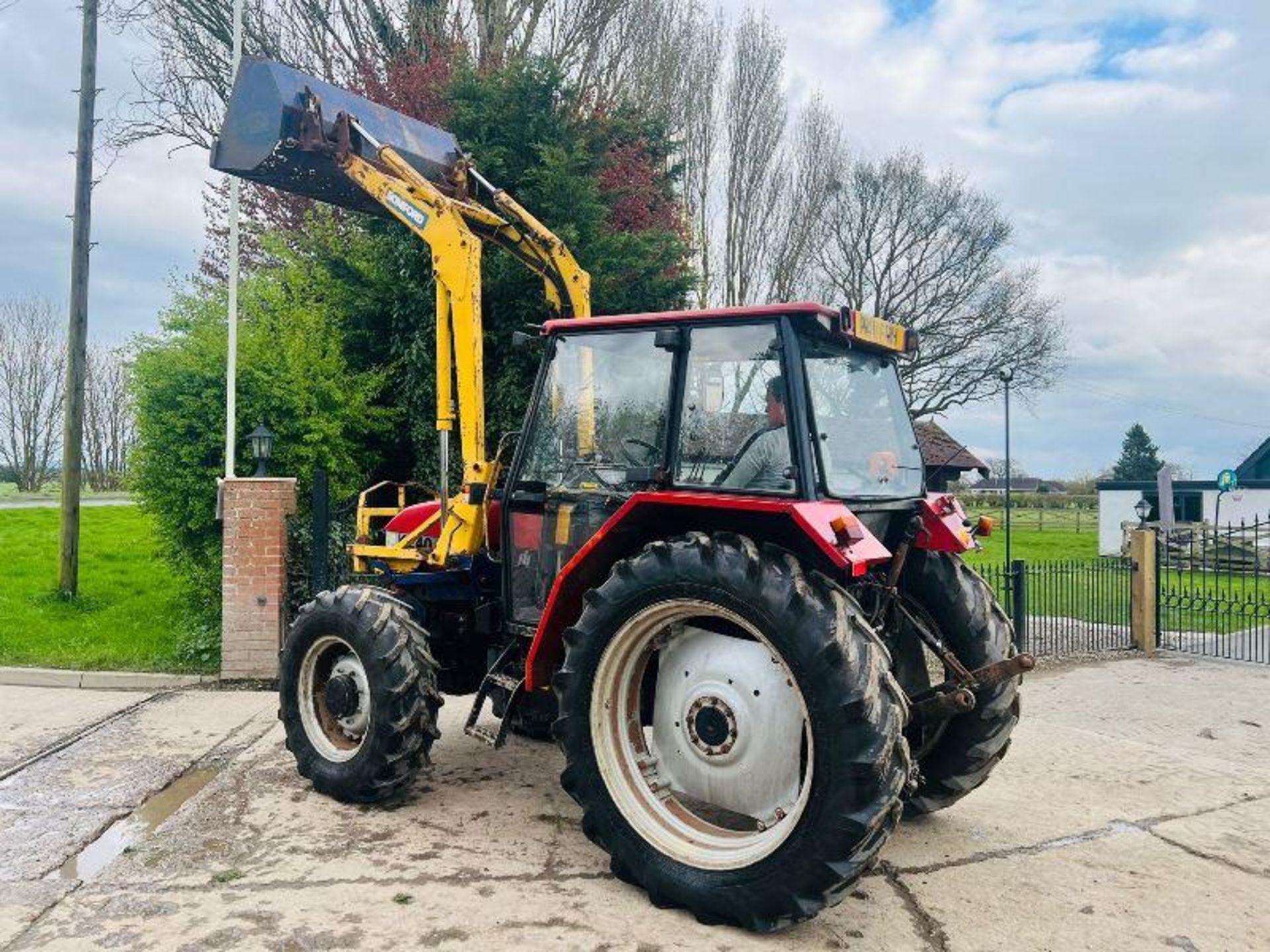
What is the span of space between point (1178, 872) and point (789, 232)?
62.1ft

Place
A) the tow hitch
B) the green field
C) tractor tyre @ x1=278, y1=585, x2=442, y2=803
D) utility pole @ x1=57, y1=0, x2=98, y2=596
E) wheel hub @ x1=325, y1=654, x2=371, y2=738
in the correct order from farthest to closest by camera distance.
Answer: the green field, utility pole @ x1=57, y1=0, x2=98, y2=596, wheel hub @ x1=325, y1=654, x2=371, y2=738, tractor tyre @ x1=278, y1=585, x2=442, y2=803, the tow hitch

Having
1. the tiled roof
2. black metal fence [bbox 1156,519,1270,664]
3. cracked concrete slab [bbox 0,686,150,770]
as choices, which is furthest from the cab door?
the tiled roof

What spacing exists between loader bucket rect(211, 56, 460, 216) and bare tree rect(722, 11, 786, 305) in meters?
14.5

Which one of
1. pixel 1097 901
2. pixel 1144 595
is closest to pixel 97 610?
pixel 1097 901

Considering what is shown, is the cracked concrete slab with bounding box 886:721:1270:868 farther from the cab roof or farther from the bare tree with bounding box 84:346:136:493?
the bare tree with bounding box 84:346:136:493

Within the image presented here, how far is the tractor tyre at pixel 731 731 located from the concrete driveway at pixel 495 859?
0.71 feet

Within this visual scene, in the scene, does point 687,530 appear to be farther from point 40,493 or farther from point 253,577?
point 40,493

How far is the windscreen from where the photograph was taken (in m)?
3.91

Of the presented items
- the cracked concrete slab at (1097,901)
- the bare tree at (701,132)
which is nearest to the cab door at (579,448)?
the cracked concrete slab at (1097,901)

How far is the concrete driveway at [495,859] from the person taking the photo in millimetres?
3322

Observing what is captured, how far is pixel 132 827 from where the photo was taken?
4340 mm

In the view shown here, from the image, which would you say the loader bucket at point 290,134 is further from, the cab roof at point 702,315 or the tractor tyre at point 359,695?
the tractor tyre at point 359,695

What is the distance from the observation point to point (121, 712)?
6.54 metres

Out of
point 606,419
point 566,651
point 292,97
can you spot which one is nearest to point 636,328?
point 606,419
